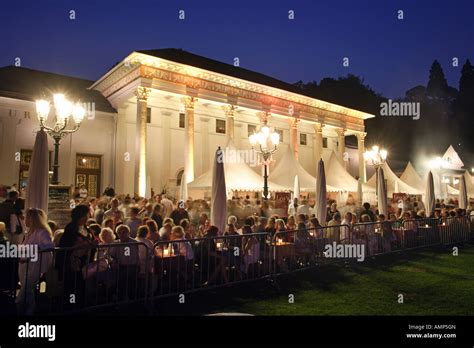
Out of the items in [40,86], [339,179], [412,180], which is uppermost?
[40,86]

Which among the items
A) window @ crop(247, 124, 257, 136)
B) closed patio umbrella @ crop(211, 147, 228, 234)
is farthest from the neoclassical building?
closed patio umbrella @ crop(211, 147, 228, 234)

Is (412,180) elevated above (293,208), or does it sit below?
above

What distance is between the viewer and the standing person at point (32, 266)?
16.3ft

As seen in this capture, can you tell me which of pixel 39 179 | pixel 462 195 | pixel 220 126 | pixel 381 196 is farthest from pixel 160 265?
pixel 220 126

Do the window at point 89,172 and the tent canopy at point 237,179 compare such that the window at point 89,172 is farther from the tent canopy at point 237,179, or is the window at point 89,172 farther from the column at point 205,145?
the tent canopy at point 237,179

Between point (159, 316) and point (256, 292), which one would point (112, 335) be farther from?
point (256, 292)

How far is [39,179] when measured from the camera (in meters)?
6.61

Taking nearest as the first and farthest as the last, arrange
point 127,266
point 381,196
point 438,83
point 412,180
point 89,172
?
point 127,266
point 381,196
point 89,172
point 412,180
point 438,83

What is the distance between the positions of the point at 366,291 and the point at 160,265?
4.12 metres

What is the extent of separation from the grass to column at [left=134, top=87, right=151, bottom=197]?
12936mm

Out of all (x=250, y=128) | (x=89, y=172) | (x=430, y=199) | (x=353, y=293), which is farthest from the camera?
(x=250, y=128)

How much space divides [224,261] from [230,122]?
1851 centimetres

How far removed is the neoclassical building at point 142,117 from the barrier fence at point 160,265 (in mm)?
12986

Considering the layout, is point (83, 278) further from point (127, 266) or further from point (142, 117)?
point (142, 117)
